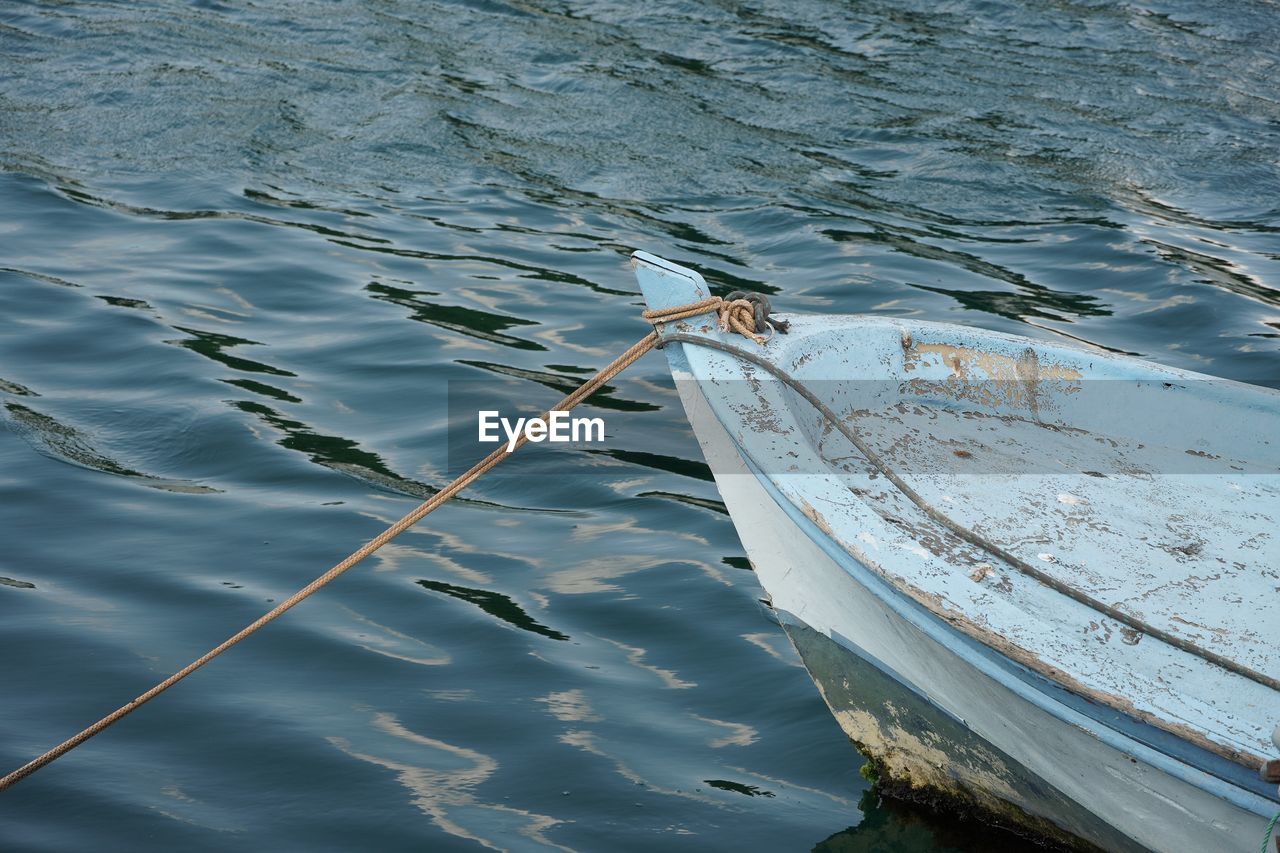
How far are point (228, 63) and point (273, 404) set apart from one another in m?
4.74

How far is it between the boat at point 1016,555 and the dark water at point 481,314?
1.47 feet

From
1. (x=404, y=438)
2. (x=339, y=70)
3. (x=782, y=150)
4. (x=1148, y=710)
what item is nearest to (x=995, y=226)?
(x=782, y=150)

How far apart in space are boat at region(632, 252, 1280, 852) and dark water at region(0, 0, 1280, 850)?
0.45 meters

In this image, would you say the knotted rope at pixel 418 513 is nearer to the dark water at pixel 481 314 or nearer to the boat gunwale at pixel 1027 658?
the dark water at pixel 481 314

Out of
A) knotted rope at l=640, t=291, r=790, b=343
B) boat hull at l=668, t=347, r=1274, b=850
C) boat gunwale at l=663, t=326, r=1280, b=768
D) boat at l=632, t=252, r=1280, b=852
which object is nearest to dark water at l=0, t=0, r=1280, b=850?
boat hull at l=668, t=347, r=1274, b=850

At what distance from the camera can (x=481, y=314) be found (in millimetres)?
Answer: 5941

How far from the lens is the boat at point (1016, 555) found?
236cm

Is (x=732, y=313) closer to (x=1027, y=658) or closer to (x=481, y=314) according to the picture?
(x=1027, y=658)

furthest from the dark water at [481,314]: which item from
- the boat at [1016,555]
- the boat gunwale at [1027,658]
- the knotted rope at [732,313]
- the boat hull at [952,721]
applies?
the knotted rope at [732,313]

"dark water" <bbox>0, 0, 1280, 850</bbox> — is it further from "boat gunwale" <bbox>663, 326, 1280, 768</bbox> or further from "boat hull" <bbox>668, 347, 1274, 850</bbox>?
"boat gunwale" <bbox>663, 326, 1280, 768</bbox>

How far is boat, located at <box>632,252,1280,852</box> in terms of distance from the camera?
236 cm

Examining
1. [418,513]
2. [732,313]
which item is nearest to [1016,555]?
[732,313]

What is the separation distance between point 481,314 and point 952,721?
12.2ft

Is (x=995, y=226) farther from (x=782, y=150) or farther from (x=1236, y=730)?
(x=1236, y=730)
